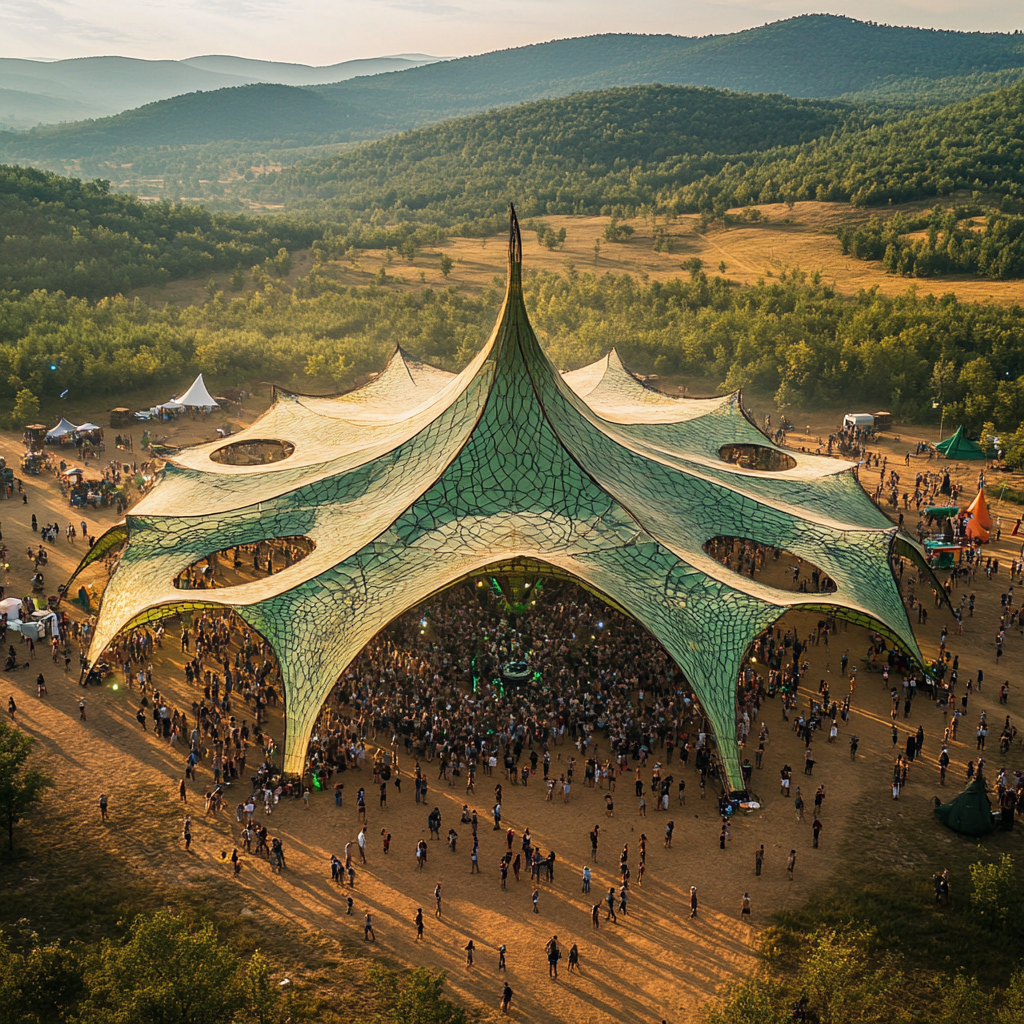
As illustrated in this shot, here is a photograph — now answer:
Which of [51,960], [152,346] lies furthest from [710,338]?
[51,960]

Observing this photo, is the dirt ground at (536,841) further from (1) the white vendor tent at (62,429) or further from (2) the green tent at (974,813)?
(1) the white vendor tent at (62,429)

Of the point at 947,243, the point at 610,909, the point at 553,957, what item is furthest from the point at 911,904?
the point at 947,243

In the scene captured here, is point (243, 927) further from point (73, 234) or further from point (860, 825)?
point (73, 234)

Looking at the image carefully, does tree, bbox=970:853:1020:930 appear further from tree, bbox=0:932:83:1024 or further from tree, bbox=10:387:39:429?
tree, bbox=10:387:39:429

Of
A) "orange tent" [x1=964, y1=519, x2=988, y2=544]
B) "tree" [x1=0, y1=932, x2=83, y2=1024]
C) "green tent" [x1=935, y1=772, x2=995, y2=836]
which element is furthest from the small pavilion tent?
"tree" [x1=0, y1=932, x2=83, y2=1024]

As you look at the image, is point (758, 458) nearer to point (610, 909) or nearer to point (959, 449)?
point (959, 449)

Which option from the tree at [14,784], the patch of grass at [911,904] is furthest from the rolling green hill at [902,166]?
the tree at [14,784]
